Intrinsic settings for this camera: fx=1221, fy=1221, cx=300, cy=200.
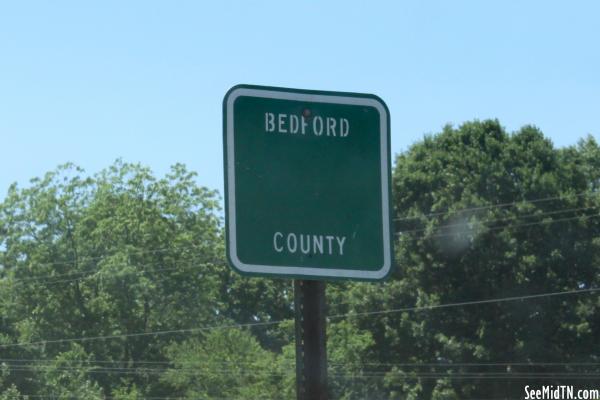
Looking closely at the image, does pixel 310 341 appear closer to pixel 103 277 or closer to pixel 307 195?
pixel 307 195

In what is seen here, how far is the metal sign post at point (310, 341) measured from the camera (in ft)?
16.5

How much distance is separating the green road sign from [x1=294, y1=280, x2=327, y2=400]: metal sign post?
0.09 m

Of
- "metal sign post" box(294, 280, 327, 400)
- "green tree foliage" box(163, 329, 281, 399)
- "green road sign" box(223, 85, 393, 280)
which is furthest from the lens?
"green tree foliage" box(163, 329, 281, 399)

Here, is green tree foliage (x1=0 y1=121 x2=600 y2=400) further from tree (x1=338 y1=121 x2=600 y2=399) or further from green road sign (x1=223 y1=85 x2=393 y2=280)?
green road sign (x1=223 y1=85 x2=393 y2=280)

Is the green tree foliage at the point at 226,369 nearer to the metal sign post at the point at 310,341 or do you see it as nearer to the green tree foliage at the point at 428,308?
the green tree foliage at the point at 428,308

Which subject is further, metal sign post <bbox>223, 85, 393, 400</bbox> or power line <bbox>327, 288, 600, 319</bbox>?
power line <bbox>327, 288, 600, 319</bbox>

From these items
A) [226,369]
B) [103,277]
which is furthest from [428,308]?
[103,277]

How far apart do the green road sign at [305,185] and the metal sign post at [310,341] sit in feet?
0.28

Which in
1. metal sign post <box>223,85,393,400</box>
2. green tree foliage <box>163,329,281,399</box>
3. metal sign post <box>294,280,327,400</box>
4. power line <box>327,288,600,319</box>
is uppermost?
power line <box>327,288,600,319</box>

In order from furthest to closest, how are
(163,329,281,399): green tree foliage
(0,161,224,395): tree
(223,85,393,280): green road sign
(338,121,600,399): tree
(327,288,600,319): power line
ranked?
(0,161,224,395): tree, (163,329,281,399): green tree foliage, (338,121,600,399): tree, (327,288,600,319): power line, (223,85,393,280): green road sign

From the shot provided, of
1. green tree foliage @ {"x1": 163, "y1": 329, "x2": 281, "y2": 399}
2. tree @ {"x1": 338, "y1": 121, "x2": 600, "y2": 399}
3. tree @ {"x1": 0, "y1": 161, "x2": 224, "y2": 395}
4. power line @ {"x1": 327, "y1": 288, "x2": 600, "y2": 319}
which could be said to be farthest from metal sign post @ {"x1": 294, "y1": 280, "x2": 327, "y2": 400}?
tree @ {"x1": 0, "y1": 161, "x2": 224, "y2": 395}

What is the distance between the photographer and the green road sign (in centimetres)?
516

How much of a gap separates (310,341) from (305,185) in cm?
68

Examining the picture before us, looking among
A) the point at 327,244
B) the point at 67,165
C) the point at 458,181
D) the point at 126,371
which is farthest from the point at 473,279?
the point at 327,244
